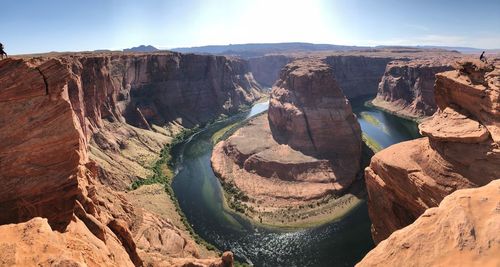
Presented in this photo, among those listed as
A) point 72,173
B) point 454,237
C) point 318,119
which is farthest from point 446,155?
point 318,119

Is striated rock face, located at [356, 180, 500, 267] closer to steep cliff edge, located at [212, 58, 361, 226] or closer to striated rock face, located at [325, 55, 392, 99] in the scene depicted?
steep cliff edge, located at [212, 58, 361, 226]

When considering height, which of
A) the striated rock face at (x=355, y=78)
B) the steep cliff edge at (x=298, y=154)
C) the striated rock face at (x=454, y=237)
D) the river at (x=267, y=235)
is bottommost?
the river at (x=267, y=235)

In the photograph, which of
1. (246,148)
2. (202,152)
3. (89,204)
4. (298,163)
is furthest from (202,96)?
(89,204)

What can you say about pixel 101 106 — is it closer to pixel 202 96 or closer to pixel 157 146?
pixel 157 146

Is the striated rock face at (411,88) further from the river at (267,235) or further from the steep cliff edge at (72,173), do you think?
the steep cliff edge at (72,173)

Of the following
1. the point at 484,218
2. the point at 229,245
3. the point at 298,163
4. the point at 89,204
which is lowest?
the point at 229,245

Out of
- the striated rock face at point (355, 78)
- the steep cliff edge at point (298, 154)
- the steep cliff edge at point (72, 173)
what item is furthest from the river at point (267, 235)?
the striated rock face at point (355, 78)
